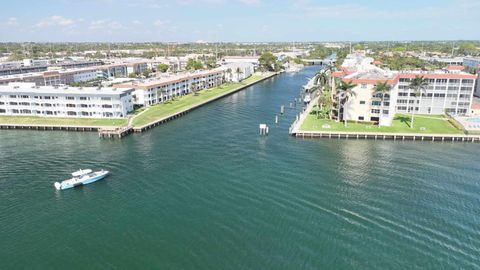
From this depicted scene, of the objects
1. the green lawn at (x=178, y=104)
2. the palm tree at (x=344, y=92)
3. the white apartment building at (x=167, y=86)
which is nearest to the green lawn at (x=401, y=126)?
the palm tree at (x=344, y=92)

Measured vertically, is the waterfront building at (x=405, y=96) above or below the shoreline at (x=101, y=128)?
above

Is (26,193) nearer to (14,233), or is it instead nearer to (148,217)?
(14,233)

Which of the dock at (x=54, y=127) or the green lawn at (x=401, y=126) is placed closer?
the green lawn at (x=401, y=126)

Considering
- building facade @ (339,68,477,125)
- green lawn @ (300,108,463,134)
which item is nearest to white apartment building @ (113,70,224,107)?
green lawn @ (300,108,463,134)

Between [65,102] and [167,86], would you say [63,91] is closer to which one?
[65,102]

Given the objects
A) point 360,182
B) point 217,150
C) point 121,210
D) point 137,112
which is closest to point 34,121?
point 137,112

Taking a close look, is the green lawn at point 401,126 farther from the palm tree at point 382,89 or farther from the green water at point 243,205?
the green water at point 243,205

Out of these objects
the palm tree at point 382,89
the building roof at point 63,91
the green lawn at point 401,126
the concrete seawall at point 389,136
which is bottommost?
the concrete seawall at point 389,136
